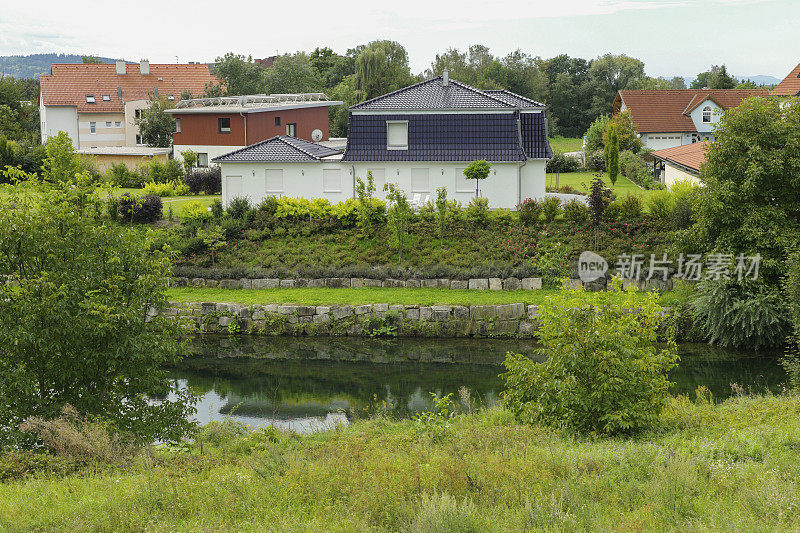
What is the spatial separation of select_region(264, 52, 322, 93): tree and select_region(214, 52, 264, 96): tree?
1.06 m

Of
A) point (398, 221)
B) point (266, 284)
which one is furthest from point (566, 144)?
point (266, 284)

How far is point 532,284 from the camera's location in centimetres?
2320

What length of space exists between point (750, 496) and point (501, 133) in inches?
893

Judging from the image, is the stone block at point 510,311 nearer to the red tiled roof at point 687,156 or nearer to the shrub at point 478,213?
the shrub at point 478,213

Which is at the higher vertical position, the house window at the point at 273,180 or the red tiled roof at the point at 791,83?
the red tiled roof at the point at 791,83

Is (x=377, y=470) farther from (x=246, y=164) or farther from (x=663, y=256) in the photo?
(x=246, y=164)

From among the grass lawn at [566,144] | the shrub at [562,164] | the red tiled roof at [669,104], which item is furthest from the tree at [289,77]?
the shrub at [562,164]

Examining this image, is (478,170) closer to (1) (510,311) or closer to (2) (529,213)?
(2) (529,213)

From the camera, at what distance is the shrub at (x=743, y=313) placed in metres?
19.0

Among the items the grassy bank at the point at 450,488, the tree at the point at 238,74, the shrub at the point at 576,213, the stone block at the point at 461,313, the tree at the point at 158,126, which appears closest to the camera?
the grassy bank at the point at 450,488

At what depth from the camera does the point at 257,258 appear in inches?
1003

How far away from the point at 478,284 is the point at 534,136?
341 inches

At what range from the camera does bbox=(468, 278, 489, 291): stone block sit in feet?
76.8

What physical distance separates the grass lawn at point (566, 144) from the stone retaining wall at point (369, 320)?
32090 millimetres
